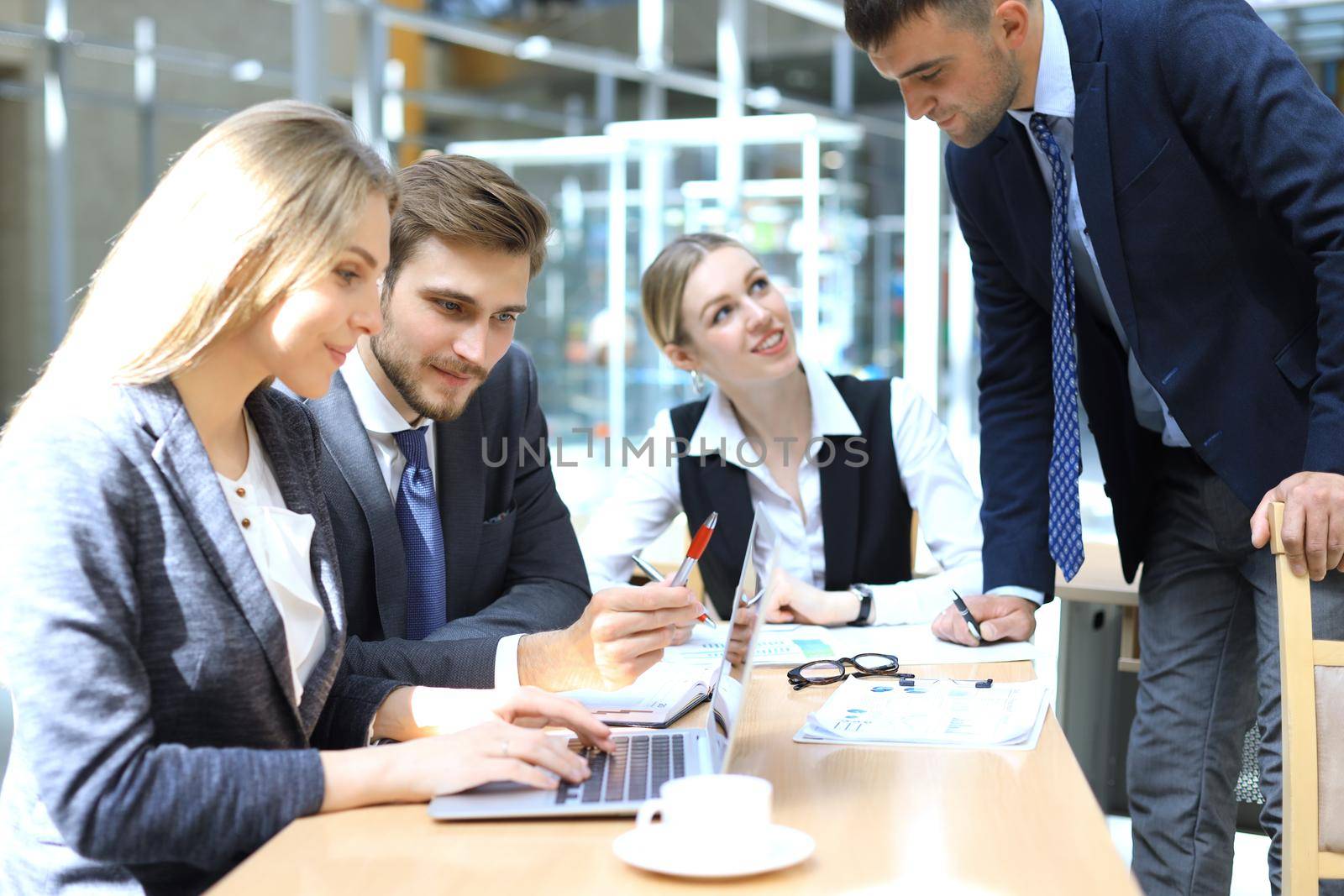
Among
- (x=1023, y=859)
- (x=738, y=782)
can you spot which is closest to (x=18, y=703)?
(x=738, y=782)

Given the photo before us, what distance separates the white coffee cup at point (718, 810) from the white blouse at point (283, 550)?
45 cm

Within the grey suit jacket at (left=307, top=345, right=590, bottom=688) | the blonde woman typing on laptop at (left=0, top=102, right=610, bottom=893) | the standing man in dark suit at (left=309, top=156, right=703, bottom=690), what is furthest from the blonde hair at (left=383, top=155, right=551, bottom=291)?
the blonde woman typing on laptop at (left=0, top=102, right=610, bottom=893)

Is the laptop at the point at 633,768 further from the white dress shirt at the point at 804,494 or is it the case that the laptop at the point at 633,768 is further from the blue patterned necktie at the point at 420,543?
the white dress shirt at the point at 804,494

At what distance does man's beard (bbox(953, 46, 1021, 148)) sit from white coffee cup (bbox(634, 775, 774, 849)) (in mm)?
1231

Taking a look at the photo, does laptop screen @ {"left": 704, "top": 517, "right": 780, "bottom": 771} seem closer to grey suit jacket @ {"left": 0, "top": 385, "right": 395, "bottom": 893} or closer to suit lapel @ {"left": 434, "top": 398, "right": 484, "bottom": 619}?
grey suit jacket @ {"left": 0, "top": 385, "right": 395, "bottom": 893}

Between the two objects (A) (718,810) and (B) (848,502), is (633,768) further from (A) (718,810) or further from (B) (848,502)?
(B) (848,502)

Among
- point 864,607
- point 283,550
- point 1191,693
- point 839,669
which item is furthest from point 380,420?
point 1191,693

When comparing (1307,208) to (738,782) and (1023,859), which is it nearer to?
(1023,859)

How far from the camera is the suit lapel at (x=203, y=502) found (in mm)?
1179

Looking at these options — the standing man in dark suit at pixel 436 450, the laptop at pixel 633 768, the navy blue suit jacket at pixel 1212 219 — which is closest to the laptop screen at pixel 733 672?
the laptop at pixel 633 768

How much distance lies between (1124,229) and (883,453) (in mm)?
898

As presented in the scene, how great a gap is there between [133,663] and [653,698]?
2.31 feet

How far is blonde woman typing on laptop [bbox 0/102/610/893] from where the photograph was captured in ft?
3.51

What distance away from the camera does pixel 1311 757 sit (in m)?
1.50
